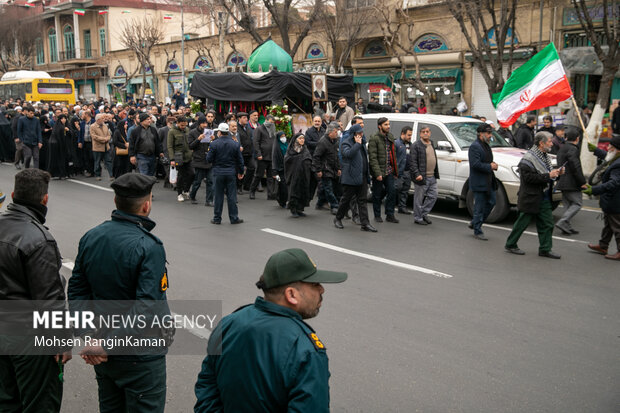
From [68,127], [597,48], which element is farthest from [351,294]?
[68,127]

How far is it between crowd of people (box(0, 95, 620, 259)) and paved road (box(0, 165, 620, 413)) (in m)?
0.50

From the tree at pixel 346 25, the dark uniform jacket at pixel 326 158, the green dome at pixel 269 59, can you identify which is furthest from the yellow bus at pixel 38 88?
the dark uniform jacket at pixel 326 158

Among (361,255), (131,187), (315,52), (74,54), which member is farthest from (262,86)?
(74,54)

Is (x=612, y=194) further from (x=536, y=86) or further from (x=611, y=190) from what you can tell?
(x=536, y=86)

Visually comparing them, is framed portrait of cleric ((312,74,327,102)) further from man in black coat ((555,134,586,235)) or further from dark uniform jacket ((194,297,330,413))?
dark uniform jacket ((194,297,330,413))

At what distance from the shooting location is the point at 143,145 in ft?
43.9

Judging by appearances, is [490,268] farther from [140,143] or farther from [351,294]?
[140,143]

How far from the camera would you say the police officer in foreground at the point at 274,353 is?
7.19ft

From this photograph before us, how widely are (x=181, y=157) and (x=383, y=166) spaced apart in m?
5.04

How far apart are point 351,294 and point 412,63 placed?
2266 cm

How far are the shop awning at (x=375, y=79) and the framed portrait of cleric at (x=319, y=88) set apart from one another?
1298 cm

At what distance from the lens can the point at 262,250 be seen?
896 centimetres

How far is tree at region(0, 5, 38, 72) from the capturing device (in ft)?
173

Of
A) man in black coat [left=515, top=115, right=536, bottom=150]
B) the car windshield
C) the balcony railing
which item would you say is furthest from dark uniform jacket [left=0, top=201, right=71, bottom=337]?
the balcony railing
